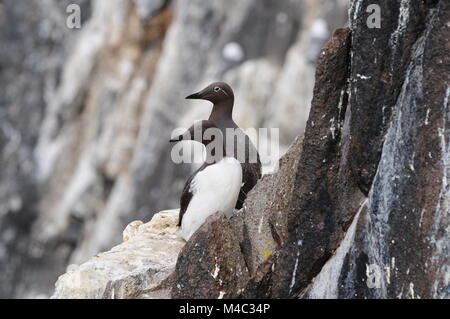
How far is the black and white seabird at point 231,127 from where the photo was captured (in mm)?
7633

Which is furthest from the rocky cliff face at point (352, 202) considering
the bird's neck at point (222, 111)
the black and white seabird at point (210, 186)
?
the bird's neck at point (222, 111)

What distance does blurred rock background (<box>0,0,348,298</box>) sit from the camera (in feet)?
69.6

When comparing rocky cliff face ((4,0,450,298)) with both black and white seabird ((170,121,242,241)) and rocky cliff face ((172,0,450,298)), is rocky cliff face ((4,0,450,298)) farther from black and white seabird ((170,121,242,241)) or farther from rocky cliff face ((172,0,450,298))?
black and white seabird ((170,121,242,241))

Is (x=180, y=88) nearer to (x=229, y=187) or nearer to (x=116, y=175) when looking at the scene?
(x=116, y=175)

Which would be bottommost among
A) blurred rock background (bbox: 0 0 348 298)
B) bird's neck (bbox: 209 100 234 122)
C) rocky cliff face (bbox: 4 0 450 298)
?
rocky cliff face (bbox: 4 0 450 298)

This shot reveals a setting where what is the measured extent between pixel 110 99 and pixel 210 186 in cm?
1967

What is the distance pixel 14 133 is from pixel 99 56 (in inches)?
179

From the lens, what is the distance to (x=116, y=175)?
2586 centimetres

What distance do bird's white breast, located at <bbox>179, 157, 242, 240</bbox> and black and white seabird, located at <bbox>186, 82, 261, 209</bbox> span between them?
0.23 m

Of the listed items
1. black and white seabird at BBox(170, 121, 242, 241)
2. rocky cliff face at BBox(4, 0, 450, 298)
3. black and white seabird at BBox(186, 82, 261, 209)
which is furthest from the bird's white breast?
rocky cliff face at BBox(4, 0, 450, 298)

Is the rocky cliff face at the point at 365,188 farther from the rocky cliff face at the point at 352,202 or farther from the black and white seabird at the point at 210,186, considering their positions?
the black and white seabird at the point at 210,186

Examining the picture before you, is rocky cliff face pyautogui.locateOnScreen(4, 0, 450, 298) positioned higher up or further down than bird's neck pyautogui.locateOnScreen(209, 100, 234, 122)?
further down

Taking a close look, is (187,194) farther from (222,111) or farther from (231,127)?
(222,111)
